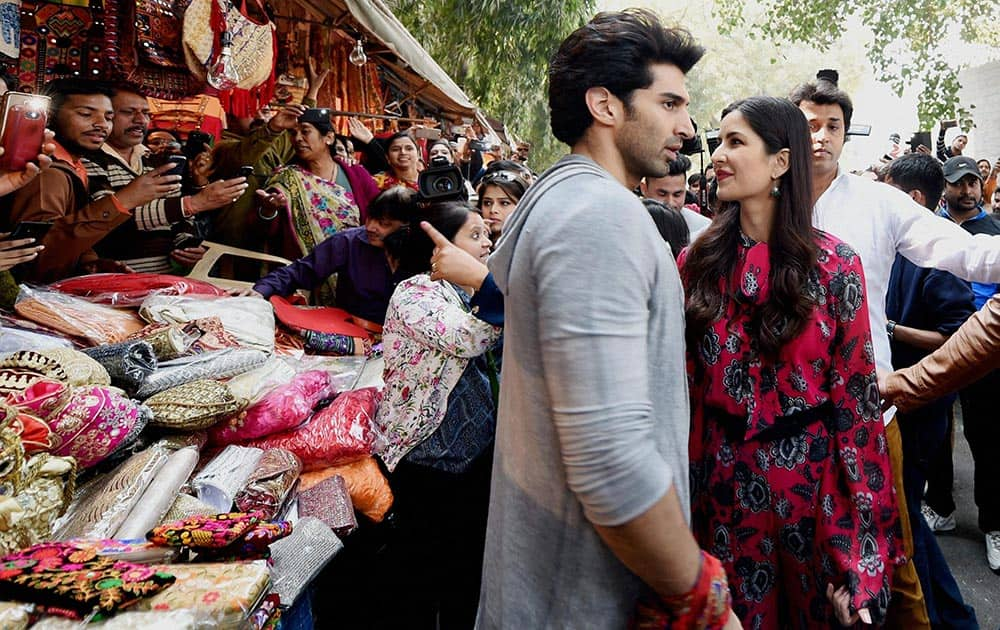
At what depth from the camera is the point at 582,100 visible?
3.52ft

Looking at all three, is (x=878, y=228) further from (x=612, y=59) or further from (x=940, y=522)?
(x=940, y=522)

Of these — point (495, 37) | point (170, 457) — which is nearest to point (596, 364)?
point (170, 457)

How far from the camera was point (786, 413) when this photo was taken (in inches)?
63.3

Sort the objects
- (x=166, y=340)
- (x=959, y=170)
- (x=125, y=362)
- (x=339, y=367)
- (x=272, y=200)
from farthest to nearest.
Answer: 1. (x=959, y=170)
2. (x=272, y=200)
3. (x=339, y=367)
4. (x=166, y=340)
5. (x=125, y=362)

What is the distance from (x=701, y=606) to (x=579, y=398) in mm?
344

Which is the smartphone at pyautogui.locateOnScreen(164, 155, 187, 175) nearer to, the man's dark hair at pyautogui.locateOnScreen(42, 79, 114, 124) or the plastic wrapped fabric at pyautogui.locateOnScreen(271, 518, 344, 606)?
the man's dark hair at pyautogui.locateOnScreen(42, 79, 114, 124)

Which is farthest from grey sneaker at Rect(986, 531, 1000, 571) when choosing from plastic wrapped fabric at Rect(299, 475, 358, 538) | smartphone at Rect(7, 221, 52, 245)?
smartphone at Rect(7, 221, 52, 245)

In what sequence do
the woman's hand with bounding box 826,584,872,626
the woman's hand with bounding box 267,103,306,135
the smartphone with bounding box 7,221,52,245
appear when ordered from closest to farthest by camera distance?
the woman's hand with bounding box 826,584,872,626 → the smartphone with bounding box 7,221,52,245 → the woman's hand with bounding box 267,103,306,135

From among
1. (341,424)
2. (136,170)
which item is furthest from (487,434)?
(136,170)

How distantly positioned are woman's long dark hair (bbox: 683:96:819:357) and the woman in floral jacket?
0.69 m

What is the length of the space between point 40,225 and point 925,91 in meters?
9.79

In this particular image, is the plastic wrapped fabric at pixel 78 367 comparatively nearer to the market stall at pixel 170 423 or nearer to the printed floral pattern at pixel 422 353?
the market stall at pixel 170 423

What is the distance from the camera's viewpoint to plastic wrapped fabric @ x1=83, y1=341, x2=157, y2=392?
2.10 m

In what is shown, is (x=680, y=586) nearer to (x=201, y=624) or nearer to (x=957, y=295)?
(x=201, y=624)
